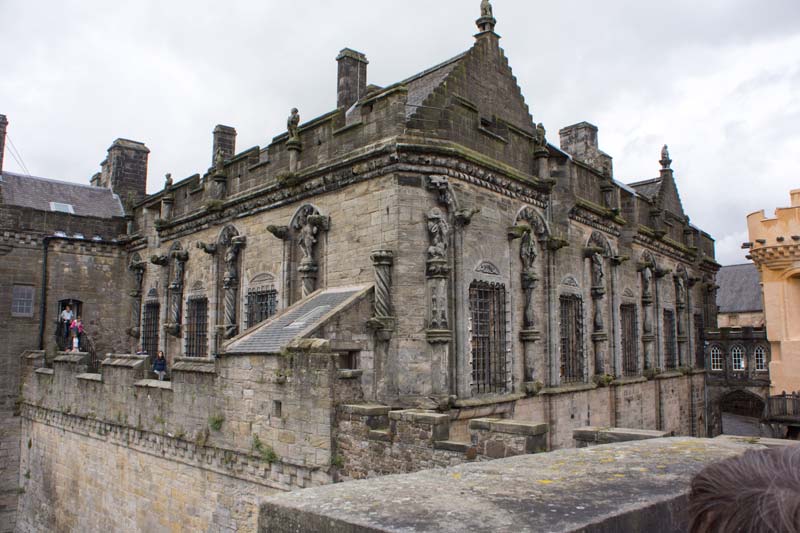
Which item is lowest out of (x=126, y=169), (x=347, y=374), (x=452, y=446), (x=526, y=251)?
(x=452, y=446)

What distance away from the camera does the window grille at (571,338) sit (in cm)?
1798

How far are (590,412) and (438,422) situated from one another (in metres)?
10.3

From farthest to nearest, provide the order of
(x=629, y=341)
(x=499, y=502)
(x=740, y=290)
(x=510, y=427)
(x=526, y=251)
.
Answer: (x=740, y=290) < (x=629, y=341) < (x=526, y=251) < (x=510, y=427) < (x=499, y=502)

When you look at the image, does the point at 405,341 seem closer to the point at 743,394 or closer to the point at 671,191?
the point at 671,191

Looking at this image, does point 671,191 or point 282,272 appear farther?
point 671,191

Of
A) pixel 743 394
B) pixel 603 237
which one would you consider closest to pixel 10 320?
pixel 603 237

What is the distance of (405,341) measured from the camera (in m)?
12.8

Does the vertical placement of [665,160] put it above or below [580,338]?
above

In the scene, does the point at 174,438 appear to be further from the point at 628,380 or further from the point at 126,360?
the point at 628,380

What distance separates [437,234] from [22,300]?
16.4m

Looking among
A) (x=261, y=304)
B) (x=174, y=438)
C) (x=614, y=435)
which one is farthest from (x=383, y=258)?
(x=614, y=435)

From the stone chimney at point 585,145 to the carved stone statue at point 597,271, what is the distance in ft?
26.1

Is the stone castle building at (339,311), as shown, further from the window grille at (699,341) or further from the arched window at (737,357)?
the arched window at (737,357)

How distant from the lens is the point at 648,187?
2972 centimetres
